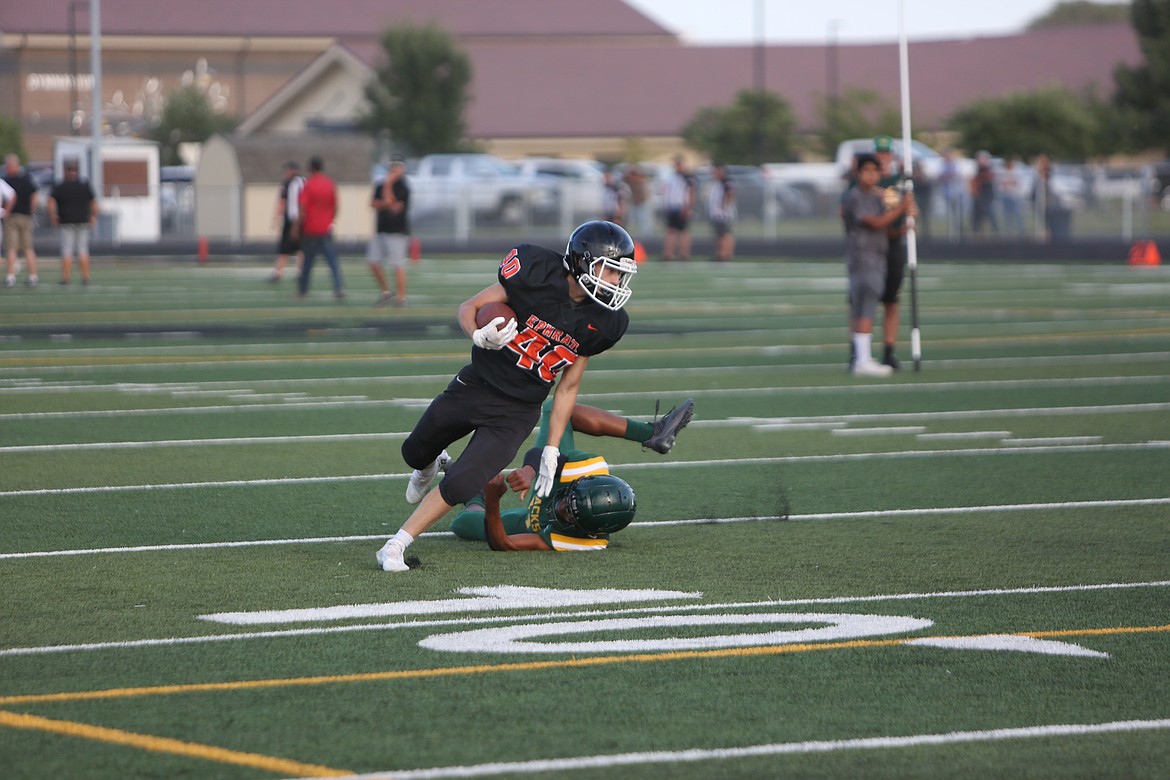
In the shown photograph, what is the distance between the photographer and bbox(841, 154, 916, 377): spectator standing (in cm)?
1493

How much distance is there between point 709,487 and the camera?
31.8 ft

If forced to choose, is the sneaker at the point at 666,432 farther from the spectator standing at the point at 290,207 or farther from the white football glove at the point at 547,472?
the spectator standing at the point at 290,207

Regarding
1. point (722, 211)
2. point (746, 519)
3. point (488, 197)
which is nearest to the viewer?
point (746, 519)

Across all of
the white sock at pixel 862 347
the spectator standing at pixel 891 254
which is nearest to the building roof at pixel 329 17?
the spectator standing at pixel 891 254

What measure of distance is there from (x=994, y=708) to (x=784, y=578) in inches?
78.5

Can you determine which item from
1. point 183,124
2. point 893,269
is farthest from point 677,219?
point 183,124

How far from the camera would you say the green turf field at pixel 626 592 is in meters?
4.96

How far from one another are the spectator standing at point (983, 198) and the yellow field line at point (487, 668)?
32558mm

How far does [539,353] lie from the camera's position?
7602mm

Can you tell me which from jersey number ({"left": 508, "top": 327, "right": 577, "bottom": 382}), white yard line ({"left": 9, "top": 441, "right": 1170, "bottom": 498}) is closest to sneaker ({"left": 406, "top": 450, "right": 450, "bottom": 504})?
jersey number ({"left": 508, "top": 327, "right": 577, "bottom": 382})

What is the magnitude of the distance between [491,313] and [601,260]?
493 millimetres

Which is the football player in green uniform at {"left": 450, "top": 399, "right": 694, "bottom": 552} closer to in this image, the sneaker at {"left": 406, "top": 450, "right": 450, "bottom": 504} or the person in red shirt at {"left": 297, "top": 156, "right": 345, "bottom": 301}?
the sneaker at {"left": 406, "top": 450, "right": 450, "bottom": 504}

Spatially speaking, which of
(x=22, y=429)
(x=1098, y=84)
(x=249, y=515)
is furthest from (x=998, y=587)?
(x=1098, y=84)

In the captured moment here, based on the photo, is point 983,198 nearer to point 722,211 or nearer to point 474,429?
point 722,211
